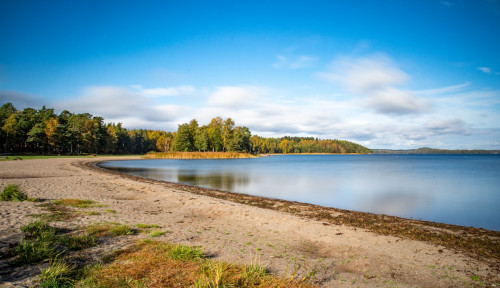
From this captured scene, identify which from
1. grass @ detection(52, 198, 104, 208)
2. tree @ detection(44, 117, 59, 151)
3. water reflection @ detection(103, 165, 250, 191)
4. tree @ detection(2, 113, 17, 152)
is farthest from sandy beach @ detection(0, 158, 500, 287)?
tree @ detection(44, 117, 59, 151)

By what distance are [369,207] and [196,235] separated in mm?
12663

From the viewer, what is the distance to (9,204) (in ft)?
32.0

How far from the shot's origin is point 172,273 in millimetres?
4562

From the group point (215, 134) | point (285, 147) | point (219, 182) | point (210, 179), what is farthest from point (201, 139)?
point (285, 147)

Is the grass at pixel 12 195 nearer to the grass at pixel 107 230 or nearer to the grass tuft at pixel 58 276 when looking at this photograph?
the grass at pixel 107 230

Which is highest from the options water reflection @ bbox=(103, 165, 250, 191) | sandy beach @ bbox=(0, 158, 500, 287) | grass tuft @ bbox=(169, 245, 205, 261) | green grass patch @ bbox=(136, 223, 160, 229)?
grass tuft @ bbox=(169, 245, 205, 261)

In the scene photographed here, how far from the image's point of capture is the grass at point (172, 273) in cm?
414

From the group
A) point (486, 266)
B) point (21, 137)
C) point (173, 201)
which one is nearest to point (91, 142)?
point (21, 137)

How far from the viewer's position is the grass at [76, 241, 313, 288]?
13.6 ft

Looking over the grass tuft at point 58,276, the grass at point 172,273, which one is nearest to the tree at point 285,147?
the grass at point 172,273

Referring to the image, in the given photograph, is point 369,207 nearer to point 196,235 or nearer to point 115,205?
point 196,235

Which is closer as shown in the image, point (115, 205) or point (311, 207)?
point (115, 205)

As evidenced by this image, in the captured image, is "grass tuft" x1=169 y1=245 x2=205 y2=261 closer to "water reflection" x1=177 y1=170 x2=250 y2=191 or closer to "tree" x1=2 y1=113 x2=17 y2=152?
"water reflection" x1=177 y1=170 x2=250 y2=191

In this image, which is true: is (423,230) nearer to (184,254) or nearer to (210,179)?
(184,254)
